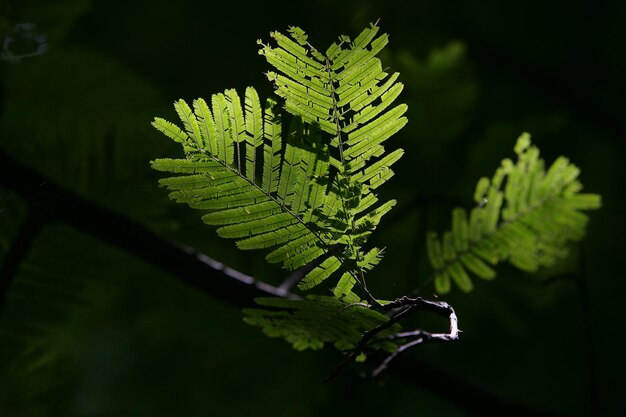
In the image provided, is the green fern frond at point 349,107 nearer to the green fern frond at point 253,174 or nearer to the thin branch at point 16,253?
the green fern frond at point 253,174

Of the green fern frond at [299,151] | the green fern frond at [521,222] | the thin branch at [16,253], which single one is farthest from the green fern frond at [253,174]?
the thin branch at [16,253]

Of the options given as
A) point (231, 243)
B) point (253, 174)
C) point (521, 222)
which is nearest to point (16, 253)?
point (253, 174)

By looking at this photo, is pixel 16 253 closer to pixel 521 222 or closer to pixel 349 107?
pixel 349 107

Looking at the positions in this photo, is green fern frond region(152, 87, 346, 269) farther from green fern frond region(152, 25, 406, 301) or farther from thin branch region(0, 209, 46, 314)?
thin branch region(0, 209, 46, 314)

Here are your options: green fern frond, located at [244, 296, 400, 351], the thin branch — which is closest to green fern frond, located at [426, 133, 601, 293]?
green fern frond, located at [244, 296, 400, 351]

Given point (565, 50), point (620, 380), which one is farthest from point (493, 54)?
point (620, 380)

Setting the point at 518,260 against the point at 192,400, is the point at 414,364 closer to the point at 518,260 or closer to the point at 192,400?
the point at 518,260
